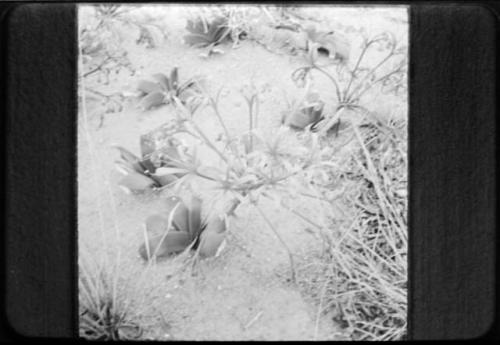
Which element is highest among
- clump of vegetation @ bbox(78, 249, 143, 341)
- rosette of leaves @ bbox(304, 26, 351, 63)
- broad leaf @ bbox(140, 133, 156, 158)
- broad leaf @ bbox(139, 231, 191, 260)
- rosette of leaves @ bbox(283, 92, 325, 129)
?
rosette of leaves @ bbox(304, 26, 351, 63)

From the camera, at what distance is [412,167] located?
1.11 metres

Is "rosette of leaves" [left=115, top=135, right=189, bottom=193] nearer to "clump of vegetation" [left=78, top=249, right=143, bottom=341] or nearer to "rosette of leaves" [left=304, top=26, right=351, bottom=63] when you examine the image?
"clump of vegetation" [left=78, top=249, right=143, bottom=341]

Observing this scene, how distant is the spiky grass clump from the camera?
109cm

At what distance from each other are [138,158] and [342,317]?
24.1 inches

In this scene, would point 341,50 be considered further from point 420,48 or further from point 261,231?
point 261,231

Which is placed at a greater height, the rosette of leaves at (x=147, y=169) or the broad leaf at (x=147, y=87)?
the broad leaf at (x=147, y=87)

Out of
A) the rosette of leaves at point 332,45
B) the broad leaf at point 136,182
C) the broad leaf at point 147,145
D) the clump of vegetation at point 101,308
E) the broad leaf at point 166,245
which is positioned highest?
the rosette of leaves at point 332,45

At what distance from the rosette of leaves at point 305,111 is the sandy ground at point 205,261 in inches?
0.8

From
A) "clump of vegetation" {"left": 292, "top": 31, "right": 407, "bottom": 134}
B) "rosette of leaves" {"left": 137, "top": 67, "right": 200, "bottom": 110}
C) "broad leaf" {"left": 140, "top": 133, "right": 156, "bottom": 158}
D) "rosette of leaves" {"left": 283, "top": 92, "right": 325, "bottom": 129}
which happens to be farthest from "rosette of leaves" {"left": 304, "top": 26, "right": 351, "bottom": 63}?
"broad leaf" {"left": 140, "top": 133, "right": 156, "bottom": 158}

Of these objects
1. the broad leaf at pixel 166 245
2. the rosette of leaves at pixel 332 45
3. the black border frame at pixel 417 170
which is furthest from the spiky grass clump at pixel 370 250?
the broad leaf at pixel 166 245

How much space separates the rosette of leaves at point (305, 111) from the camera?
1.09m

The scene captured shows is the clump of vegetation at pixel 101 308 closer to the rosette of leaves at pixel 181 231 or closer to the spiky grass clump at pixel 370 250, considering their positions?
the rosette of leaves at pixel 181 231

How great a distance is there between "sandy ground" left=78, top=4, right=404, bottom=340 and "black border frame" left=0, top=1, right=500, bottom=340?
63 mm

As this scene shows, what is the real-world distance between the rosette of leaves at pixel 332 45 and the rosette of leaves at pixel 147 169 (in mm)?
422
